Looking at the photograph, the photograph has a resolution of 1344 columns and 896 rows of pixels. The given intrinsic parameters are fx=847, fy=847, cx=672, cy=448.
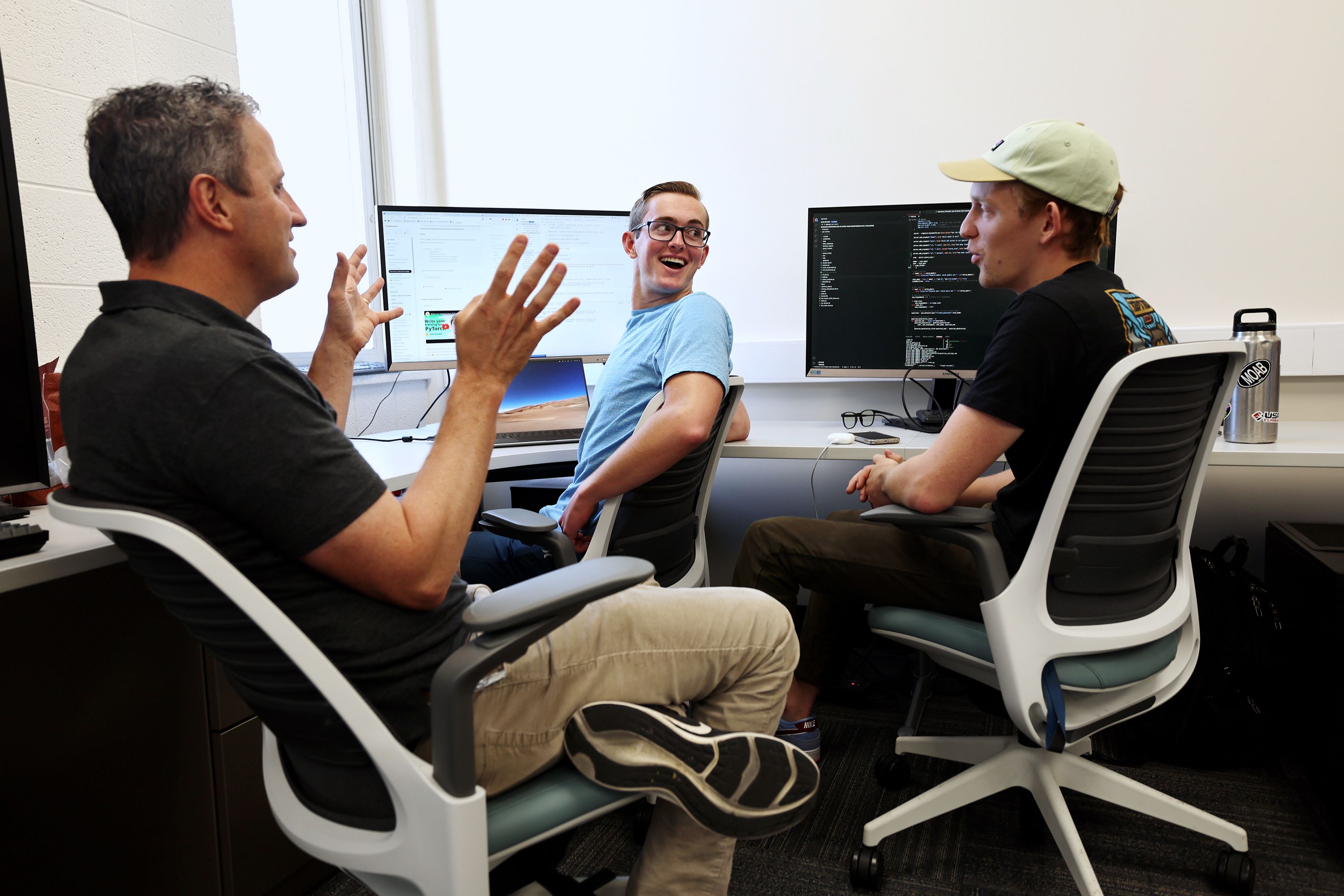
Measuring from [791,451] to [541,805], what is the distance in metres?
1.25

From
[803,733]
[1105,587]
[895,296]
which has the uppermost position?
[895,296]

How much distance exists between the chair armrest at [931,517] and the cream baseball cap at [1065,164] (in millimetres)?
590

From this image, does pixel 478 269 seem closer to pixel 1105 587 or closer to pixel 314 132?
pixel 314 132

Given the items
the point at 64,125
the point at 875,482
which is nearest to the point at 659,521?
the point at 875,482

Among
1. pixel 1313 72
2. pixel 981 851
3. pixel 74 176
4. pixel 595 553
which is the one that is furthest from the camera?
pixel 1313 72

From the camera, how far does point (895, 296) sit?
2.29m

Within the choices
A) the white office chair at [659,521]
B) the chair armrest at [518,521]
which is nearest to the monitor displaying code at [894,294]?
the white office chair at [659,521]

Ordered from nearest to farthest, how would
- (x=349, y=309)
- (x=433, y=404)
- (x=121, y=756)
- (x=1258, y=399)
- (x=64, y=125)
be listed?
(x=121, y=756), (x=349, y=309), (x=64, y=125), (x=1258, y=399), (x=433, y=404)

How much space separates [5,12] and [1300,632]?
2911mm

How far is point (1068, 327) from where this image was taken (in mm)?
1302

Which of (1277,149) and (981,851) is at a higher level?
(1277,149)

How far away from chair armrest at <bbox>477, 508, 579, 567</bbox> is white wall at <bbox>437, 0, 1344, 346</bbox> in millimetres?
1475

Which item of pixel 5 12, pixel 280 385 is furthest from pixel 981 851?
pixel 5 12

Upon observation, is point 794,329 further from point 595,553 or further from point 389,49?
point 389,49
